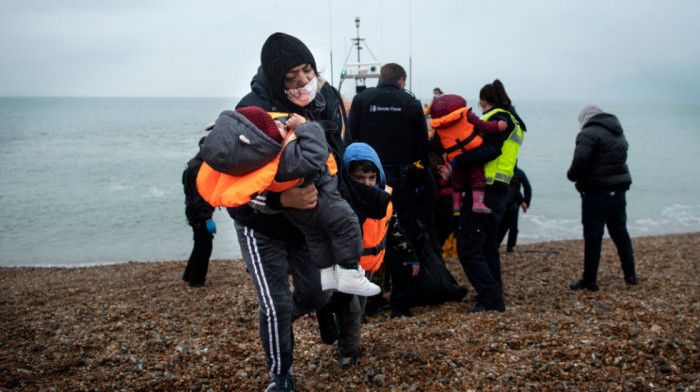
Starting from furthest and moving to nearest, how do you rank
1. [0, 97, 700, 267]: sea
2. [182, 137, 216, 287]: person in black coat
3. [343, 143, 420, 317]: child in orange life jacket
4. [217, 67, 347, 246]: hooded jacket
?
[0, 97, 700, 267]: sea
[182, 137, 216, 287]: person in black coat
[343, 143, 420, 317]: child in orange life jacket
[217, 67, 347, 246]: hooded jacket

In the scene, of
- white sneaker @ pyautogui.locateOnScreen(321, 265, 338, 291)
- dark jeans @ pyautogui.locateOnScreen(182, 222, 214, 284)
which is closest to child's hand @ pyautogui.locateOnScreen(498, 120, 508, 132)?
white sneaker @ pyautogui.locateOnScreen(321, 265, 338, 291)

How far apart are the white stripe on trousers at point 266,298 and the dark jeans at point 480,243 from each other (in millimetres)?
2785

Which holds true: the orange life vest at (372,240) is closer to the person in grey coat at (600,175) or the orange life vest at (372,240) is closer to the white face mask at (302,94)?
the white face mask at (302,94)

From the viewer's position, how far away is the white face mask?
9.96 feet

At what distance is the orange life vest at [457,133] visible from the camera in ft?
16.6

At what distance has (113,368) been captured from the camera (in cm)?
376

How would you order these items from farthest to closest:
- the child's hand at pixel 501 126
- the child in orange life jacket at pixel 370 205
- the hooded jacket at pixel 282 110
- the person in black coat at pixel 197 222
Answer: the person in black coat at pixel 197 222 < the child's hand at pixel 501 126 < the child in orange life jacket at pixel 370 205 < the hooded jacket at pixel 282 110

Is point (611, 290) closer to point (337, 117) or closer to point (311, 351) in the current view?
point (311, 351)

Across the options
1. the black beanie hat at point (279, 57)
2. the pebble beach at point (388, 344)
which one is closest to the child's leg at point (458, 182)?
the pebble beach at point (388, 344)

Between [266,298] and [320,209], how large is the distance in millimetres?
655

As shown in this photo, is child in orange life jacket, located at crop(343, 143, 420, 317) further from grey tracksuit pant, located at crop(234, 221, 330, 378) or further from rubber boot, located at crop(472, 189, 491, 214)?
rubber boot, located at crop(472, 189, 491, 214)

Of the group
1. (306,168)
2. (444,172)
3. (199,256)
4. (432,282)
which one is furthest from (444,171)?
(199,256)

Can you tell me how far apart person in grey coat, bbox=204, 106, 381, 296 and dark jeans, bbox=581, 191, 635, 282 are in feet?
13.7

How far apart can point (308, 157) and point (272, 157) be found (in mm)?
184
